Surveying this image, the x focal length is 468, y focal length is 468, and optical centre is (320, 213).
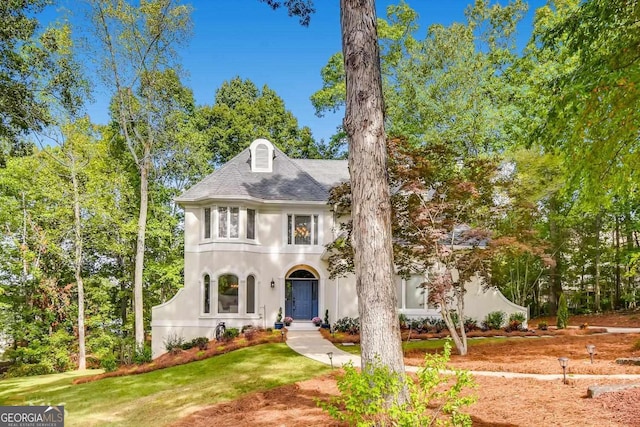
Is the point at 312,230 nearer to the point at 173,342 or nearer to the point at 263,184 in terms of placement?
the point at 263,184

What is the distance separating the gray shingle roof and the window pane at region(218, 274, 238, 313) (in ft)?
11.7

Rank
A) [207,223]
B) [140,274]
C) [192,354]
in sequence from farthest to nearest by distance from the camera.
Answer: [140,274]
[207,223]
[192,354]

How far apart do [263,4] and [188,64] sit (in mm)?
15724

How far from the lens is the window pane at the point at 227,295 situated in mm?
19688

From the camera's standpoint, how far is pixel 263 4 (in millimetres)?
7848

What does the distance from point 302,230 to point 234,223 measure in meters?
3.05

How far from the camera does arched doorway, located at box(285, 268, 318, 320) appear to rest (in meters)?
21.3

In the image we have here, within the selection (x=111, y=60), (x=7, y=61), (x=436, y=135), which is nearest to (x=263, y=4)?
(x=7, y=61)

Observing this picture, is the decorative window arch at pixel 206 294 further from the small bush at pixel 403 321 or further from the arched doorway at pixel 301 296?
the small bush at pixel 403 321

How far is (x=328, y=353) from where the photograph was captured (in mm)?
11305

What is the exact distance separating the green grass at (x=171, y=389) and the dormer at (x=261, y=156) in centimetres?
905

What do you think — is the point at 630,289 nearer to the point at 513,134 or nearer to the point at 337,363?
the point at 513,134

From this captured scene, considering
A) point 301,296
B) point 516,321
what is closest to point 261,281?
point 301,296

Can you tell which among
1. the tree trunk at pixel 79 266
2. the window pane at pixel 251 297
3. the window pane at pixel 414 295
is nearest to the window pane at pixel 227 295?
the window pane at pixel 251 297
